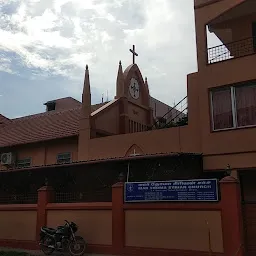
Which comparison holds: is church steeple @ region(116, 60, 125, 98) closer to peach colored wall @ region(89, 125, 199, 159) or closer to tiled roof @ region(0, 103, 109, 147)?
tiled roof @ region(0, 103, 109, 147)

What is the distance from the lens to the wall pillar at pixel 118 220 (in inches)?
443

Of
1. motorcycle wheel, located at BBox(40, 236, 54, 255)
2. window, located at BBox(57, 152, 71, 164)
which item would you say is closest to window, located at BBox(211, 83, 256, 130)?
motorcycle wheel, located at BBox(40, 236, 54, 255)

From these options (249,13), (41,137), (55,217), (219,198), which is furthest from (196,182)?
(41,137)

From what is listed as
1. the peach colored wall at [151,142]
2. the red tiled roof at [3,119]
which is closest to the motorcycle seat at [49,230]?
the peach colored wall at [151,142]

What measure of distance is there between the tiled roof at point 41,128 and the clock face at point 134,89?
206 cm

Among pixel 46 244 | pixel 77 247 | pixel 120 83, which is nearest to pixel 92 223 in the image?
pixel 77 247

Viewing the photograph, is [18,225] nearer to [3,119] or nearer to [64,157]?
[64,157]

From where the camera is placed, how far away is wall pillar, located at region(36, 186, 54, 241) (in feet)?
43.6

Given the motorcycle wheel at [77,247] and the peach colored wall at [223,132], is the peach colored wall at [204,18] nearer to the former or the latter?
the peach colored wall at [223,132]

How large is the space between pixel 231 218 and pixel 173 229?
1.73 metres

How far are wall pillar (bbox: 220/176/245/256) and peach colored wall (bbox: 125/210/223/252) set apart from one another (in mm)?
190

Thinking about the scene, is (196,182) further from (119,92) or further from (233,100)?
(119,92)

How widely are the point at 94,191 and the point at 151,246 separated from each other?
3989 mm

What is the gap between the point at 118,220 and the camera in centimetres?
1147
